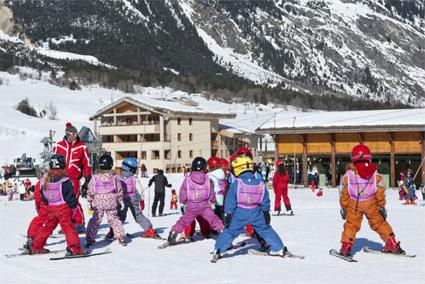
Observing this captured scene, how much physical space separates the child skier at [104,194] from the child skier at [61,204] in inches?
32.2

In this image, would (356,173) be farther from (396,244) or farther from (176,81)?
(176,81)

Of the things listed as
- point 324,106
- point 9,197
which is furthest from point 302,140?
point 324,106

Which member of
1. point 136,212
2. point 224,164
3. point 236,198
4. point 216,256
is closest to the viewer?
point 216,256

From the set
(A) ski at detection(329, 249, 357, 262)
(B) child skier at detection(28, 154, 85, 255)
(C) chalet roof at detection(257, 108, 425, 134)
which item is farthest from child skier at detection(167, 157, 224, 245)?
(C) chalet roof at detection(257, 108, 425, 134)

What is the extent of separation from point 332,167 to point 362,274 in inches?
1078

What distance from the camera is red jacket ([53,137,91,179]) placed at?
1155 centimetres

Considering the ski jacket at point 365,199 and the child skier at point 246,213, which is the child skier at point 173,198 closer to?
the child skier at point 246,213

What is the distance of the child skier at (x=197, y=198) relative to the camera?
10.4m

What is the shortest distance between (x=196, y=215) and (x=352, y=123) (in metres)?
25.7

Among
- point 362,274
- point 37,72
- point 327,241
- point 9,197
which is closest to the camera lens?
point 362,274

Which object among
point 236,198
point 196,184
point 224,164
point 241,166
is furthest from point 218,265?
point 224,164

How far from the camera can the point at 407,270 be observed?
27.0 ft

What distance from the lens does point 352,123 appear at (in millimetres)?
35062

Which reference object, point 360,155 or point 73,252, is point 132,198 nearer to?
point 73,252
